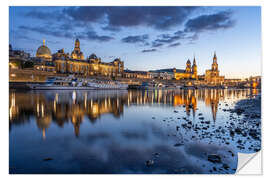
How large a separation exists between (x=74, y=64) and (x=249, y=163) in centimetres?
7696

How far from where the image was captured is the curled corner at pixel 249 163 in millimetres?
4598

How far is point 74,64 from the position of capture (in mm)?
74875

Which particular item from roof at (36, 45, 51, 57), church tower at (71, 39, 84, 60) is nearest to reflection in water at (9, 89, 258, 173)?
roof at (36, 45, 51, 57)

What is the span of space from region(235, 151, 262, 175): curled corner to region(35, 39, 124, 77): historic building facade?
6502cm

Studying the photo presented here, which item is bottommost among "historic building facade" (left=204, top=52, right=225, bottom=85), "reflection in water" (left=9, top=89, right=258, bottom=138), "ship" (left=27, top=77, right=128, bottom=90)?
"reflection in water" (left=9, top=89, right=258, bottom=138)

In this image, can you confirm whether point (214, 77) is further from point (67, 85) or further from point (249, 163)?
point (249, 163)

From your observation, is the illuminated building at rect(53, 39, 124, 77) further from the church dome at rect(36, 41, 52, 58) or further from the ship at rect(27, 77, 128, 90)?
the ship at rect(27, 77, 128, 90)

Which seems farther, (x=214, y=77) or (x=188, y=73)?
(x=188, y=73)

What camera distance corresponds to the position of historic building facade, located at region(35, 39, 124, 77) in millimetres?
68438

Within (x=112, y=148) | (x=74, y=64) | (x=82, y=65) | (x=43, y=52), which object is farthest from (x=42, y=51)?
(x=112, y=148)

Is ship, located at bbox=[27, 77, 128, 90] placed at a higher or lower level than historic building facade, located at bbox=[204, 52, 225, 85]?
lower

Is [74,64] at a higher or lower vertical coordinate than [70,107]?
higher

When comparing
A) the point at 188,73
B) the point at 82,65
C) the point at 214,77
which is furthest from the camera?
the point at 188,73
